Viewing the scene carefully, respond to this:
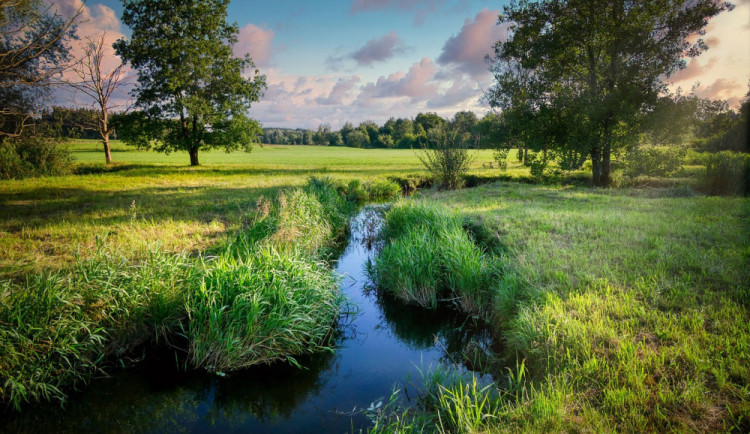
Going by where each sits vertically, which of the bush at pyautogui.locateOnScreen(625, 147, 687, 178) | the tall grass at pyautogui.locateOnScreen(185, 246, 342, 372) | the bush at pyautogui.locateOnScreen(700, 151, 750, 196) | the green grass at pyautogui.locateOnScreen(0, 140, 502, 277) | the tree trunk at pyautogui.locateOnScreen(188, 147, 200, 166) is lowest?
the tall grass at pyautogui.locateOnScreen(185, 246, 342, 372)

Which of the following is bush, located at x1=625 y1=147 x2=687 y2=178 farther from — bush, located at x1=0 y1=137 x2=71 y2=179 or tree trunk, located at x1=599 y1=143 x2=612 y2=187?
bush, located at x1=0 y1=137 x2=71 y2=179

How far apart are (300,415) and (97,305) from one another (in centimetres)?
313

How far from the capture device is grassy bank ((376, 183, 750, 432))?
288cm

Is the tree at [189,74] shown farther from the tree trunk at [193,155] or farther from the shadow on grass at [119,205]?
the shadow on grass at [119,205]

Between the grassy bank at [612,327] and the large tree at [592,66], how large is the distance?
691 centimetres

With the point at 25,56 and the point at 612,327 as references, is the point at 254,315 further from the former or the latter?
the point at 25,56

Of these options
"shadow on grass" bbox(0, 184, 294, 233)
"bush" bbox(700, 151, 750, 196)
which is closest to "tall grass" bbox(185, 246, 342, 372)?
"shadow on grass" bbox(0, 184, 294, 233)

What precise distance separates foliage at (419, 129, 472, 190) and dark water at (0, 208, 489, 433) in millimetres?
11807

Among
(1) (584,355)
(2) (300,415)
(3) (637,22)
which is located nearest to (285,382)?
(2) (300,415)

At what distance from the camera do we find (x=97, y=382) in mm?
4320

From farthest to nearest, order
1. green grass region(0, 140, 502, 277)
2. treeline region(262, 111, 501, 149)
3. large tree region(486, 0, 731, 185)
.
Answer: treeline region(262, 111, 501, 149)
large tree region(486, 0, 731, 185)
green grass region(0, 140, 502, 277)

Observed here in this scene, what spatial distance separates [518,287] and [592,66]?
1392 cm

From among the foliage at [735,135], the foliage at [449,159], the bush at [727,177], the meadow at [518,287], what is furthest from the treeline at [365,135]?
the meadow at [518,287]

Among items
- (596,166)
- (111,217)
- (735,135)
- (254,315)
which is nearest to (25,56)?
(111,217)
